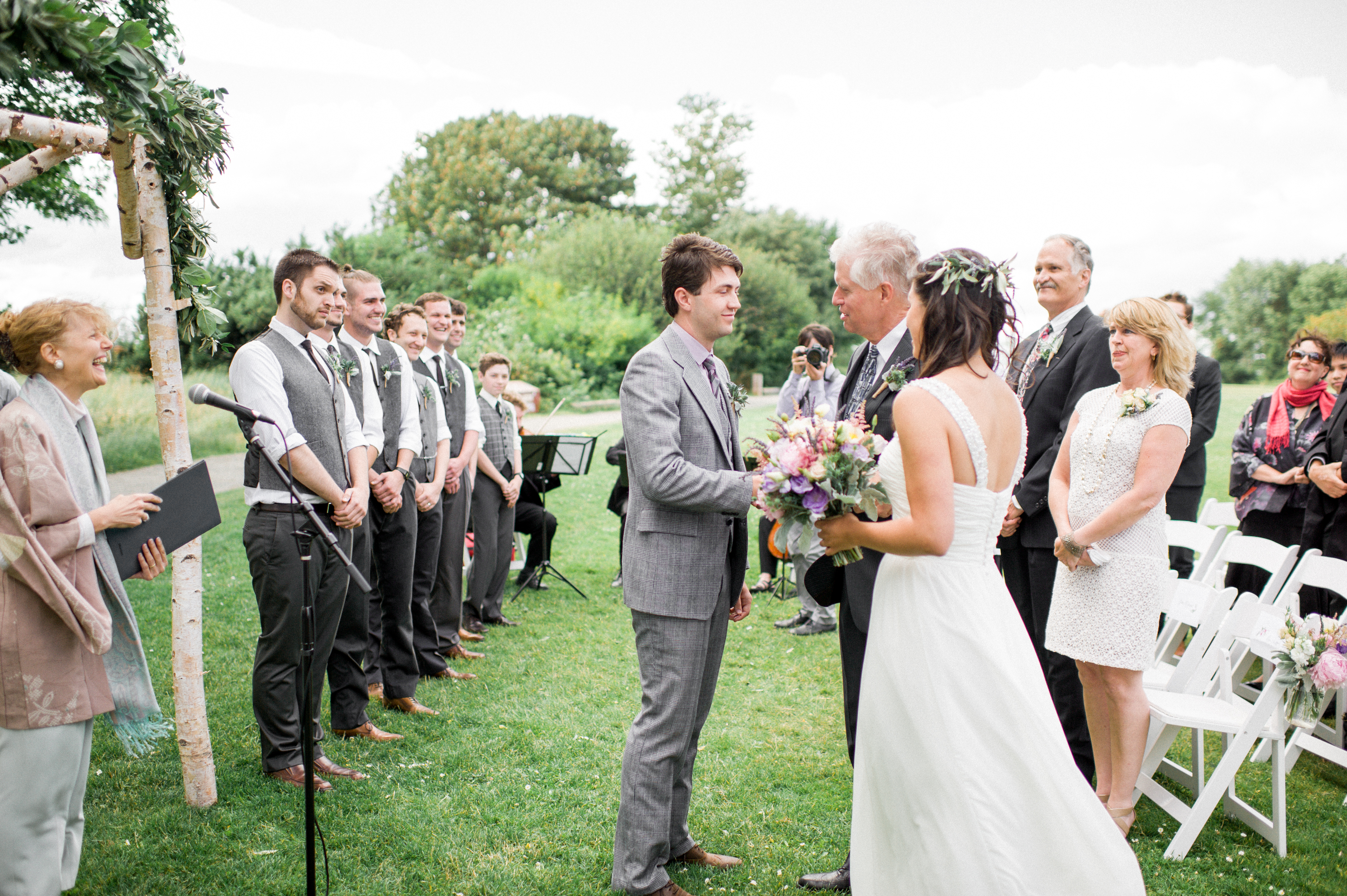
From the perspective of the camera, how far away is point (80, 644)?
3.04m

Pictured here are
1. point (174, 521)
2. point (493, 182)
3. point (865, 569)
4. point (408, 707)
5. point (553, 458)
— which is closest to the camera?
point (865, 569)

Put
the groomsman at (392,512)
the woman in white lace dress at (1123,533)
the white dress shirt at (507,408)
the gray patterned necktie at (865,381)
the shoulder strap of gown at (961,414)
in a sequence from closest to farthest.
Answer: the shoulder strap of gown at (961,414), the gray patterned necktie at (865,381), the woman in white lace dress at (1123,533), the groomsman at (392,512), the white dress shirt at (507,408)

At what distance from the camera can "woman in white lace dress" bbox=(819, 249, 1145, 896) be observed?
262 cm

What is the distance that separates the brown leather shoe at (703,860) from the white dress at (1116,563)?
6.14 feet

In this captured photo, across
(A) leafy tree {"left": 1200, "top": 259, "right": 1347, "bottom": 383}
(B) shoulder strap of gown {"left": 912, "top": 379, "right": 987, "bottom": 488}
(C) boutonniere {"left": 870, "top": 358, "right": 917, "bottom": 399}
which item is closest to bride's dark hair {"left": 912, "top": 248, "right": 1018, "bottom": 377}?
(B) shoulder strap of gown {"left": 912, "top": 379, "right": 987, "bottom": 488}

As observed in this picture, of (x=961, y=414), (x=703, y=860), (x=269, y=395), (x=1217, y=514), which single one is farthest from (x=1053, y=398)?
(x=269, y=395)

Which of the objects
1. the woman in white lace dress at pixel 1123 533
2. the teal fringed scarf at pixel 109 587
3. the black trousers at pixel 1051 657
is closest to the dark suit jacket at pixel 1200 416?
the black trousers at pixel 1051 657

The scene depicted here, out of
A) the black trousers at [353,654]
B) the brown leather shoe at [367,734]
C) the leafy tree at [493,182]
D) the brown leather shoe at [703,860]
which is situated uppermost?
the leafy tree at [493,182]

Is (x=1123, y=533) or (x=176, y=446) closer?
(x=176, y=446)

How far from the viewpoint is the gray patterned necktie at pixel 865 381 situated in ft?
11.3

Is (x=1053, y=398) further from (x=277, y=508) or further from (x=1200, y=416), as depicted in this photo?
(x=277, y=508)

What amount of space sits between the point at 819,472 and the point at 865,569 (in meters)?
0.73

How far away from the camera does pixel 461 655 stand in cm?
696

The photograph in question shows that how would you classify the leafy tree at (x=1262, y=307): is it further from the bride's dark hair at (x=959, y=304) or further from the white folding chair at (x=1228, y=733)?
the bride's dark hair at (x=959, y=304)
